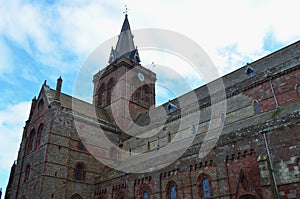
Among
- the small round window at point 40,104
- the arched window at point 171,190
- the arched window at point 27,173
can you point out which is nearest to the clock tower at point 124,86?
the small round window at point 40,104

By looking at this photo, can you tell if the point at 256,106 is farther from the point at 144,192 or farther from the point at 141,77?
the point at 141,77

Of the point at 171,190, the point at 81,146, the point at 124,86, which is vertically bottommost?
the point at 171,190

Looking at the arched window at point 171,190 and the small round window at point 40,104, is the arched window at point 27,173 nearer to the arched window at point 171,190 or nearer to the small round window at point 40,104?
the small round window at point 40,104

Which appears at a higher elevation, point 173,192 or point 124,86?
point 124,86

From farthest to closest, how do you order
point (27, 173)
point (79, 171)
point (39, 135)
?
point (39, 135) < point (27, 173) < point (79, 171)

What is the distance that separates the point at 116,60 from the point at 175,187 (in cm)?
2412

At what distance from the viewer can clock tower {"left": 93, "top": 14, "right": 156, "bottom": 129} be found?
120ft

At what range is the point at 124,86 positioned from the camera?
37375 millimetres

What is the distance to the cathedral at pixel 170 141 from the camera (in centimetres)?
1547

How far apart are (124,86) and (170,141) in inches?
521

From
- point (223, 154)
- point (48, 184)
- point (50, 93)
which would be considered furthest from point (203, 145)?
point (50, 93)

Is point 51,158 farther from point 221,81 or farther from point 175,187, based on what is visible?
point 221,81

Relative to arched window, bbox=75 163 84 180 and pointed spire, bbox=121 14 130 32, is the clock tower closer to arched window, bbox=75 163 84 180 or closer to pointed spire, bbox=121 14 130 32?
pointed spire, bbox=121 14 130 32

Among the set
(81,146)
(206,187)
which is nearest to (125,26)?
(81,146)
